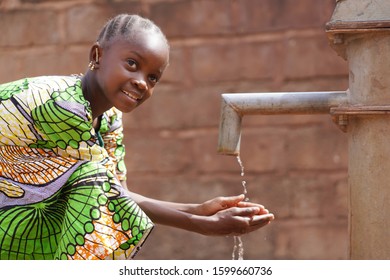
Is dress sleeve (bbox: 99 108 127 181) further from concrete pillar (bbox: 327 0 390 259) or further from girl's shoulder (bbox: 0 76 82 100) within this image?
concrete pillar (bbox: 327 0 390 259)

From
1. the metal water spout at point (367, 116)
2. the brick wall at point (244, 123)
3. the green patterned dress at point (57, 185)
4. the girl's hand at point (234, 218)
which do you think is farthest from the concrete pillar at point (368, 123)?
the brick wall at point (244, 123)

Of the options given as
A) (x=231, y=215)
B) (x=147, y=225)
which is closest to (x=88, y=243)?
(x=147, y=225)

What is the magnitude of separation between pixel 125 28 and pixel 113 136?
41cm

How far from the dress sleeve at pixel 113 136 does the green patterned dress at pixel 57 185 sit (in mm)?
271

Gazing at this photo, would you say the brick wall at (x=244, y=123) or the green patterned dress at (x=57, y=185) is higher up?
the brick wall at (x=244, y=123)

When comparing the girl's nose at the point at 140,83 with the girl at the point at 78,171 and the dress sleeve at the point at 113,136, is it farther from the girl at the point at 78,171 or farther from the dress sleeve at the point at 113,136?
the dress sleeve at the point at 113,136

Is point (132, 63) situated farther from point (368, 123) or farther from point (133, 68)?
point (368, 123)

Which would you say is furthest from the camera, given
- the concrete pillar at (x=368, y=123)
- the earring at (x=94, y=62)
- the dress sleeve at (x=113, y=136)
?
the dress sleeve at (x=113, y=136)

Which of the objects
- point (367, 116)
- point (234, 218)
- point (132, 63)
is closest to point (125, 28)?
point (132, 63)

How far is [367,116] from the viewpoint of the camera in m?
1.85

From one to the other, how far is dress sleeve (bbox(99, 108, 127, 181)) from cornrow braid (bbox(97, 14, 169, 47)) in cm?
26

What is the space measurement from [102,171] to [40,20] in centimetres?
255

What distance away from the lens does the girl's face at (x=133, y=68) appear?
2.40 m

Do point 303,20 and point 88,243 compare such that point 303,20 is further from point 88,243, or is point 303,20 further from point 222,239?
point 88,243
